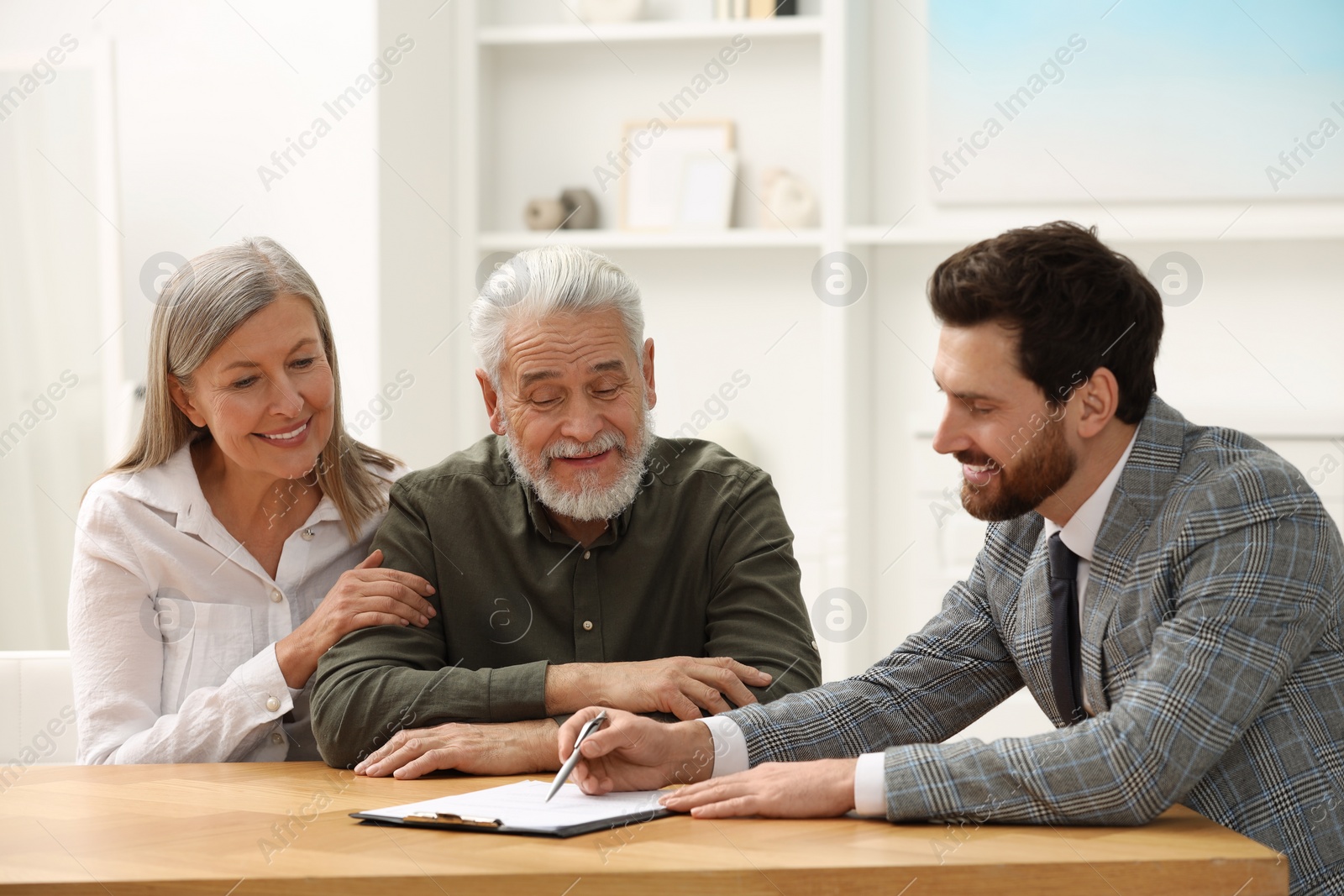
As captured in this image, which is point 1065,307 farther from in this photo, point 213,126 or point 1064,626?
point 213,126

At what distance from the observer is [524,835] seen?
1421 millimetres

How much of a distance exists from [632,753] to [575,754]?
84 millimetres

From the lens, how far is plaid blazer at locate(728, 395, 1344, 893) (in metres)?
1.46

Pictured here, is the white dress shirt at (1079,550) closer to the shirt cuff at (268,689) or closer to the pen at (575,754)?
the pen at (575,754)

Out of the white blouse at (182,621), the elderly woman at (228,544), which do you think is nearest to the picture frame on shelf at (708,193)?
the elderly woman at (228,544)

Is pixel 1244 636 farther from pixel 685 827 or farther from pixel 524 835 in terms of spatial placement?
pixel 524 835

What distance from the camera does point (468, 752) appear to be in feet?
5.86

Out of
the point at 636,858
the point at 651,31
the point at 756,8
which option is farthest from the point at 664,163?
the point at 636,858

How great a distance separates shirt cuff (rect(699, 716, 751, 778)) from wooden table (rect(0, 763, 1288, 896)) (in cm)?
21

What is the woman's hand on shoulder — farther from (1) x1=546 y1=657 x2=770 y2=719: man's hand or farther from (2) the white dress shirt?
(2) the white dress shirt

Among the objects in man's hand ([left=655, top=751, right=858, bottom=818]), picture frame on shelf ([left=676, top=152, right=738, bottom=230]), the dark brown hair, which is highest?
picture frame on shelf ([left=676, top=152, right=738, bottom=230])

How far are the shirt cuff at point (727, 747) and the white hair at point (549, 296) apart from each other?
0.72 m

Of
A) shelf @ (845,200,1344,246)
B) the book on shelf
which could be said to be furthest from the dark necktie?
the book on shelf

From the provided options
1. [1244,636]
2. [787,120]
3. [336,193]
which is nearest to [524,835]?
[1244,636]
